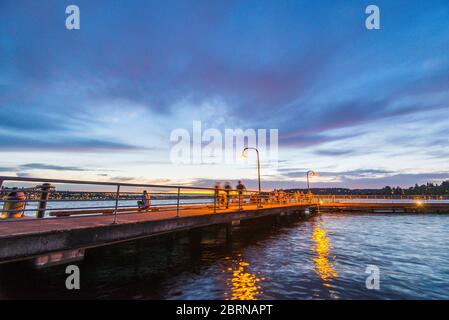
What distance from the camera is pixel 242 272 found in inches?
410

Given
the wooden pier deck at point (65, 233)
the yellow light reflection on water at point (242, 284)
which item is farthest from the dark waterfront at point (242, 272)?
the wooden pier deck at point (65, 233)

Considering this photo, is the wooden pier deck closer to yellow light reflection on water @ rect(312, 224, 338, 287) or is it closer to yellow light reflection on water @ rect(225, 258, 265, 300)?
yellow light reflection on water @ rect(225, 258, 265, 300)

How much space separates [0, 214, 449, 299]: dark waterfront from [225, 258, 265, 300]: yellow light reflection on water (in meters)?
0.03

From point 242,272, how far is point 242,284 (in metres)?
1.43

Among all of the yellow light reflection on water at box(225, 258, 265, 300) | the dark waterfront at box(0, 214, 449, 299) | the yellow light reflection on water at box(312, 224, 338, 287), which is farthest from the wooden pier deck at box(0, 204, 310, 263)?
the yellow light reflection on water at box(312, 224, 338, 287)

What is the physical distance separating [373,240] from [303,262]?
29.0 feet

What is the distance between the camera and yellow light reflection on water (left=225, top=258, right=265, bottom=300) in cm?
803

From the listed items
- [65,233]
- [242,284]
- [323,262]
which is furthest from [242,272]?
[65,233]

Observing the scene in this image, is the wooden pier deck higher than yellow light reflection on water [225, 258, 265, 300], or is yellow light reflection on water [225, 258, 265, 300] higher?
the wooden pier deck

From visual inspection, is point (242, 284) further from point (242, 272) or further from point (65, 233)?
point (65, 233)

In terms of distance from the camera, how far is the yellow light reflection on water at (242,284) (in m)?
8.03
